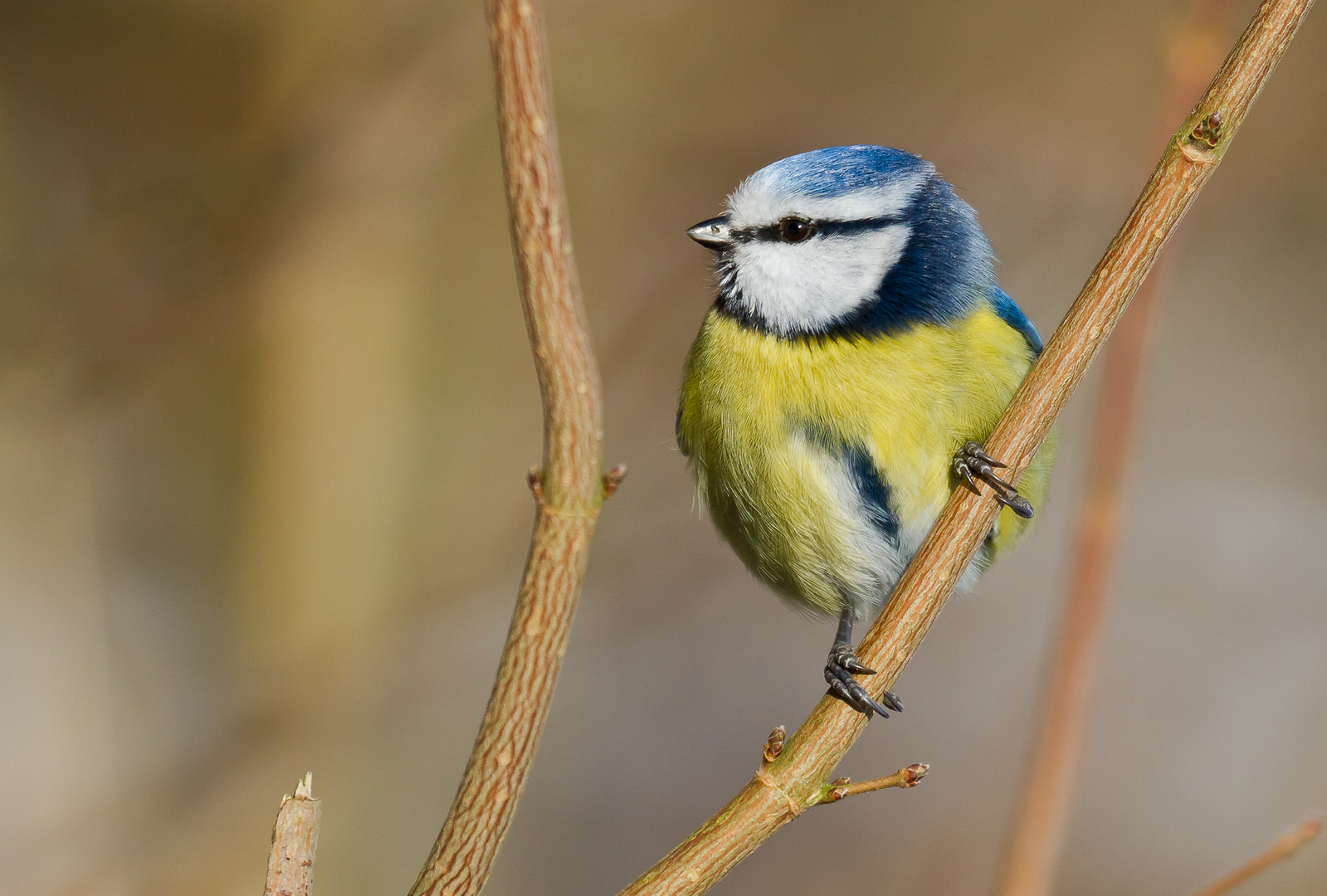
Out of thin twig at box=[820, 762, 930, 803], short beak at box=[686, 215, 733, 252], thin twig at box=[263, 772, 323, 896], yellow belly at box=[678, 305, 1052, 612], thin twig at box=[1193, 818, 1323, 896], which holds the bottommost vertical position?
thin twig at box=[1193, 818, 1323, 896]

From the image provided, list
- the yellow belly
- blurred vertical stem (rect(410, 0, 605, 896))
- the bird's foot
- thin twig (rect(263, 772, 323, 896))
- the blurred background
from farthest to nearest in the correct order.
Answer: the blurred background, the yellow belly, the bird's foot, thin twig (rect(263, 772, 323, 896)), blurred vertical stem (rect(410, 0, 605, 896))

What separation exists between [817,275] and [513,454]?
1.19 meters

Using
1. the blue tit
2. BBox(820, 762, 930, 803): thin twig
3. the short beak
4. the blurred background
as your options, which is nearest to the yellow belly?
the blue tit

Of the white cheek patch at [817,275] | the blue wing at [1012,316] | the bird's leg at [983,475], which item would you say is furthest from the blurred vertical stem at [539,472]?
the blue wing at [1012,316]

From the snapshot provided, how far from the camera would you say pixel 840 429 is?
55.0 inches

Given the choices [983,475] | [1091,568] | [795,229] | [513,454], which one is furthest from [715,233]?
[513,454]

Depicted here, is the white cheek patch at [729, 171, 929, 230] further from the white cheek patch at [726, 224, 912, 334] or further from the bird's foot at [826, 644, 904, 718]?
the bird's foot at [826, 644, 904, 718]

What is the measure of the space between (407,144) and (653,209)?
744 millimetres

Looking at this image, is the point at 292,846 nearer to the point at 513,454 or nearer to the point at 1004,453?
the point at 1004,453

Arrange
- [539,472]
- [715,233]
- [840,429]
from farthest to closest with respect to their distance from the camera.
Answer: [715,233] < [840,429] < [539,472]

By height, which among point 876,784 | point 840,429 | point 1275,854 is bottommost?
point 1275,854

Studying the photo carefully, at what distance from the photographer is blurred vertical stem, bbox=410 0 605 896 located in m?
0.60

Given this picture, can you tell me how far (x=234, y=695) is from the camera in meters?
2.72

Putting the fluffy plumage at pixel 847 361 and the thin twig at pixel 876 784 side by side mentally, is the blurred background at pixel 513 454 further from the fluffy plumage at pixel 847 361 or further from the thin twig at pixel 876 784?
the thin twig at pixel 876 784
